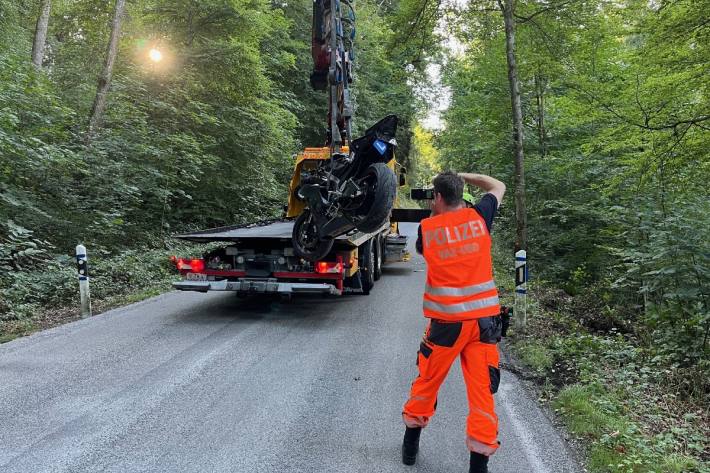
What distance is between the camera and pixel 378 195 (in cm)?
572

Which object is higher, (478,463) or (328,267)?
(328,267)

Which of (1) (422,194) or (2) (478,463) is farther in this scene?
(1) (422,194)

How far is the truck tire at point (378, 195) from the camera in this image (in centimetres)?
573

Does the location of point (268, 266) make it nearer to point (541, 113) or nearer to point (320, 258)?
point (320, 258)

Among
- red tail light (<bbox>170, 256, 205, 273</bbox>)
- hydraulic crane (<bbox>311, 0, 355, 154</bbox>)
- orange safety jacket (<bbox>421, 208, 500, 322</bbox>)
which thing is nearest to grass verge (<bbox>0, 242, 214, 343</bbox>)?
red tail light (<bbox>170, 256, 205, 273</bbox>)

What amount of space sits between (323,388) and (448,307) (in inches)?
77.3

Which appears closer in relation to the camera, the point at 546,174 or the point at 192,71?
the point at 546,174

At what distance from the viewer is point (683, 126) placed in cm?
601

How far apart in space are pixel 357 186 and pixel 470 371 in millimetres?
3051

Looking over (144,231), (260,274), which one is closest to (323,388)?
(260,274)

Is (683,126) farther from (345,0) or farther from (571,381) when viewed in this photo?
(345,0)

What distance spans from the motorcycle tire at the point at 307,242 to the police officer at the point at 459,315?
12.3 ft

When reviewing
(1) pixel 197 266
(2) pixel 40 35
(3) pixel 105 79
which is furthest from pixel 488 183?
(2) pixel 40 35

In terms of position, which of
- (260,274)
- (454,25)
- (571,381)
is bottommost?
(571,381)
